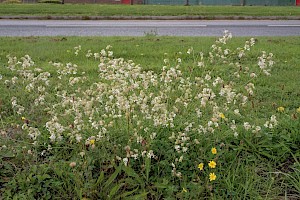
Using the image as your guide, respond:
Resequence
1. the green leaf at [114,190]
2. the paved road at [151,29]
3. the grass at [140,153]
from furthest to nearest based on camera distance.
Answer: the paved road at [151,29]
the grass at [140,153]
the green leaf at [114,190]

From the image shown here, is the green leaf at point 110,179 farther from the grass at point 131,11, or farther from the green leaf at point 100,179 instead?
the grass at point 131,11

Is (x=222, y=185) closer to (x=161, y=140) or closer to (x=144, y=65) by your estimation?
(x=161, y=140)

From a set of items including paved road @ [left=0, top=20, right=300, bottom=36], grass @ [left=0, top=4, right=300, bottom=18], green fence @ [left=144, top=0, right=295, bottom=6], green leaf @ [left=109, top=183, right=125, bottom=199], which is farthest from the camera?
green fence @ [left=144, top=0, right=295, bottom=6]

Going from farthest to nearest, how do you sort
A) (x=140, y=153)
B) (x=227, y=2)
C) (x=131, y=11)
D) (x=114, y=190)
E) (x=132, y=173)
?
(x=227, y=2)
(x=131, y=11)
(x=140, y=153)
(x=132, y=173)
(x=114, y=190)

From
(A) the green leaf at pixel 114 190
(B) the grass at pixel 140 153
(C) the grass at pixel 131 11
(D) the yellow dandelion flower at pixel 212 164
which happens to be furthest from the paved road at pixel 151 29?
(A) the green leaf at pixel 114 190

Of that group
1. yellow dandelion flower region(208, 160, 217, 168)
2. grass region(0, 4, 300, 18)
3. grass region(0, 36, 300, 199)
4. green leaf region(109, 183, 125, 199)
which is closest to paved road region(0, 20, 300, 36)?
grass region(0, 4, 300, 18)

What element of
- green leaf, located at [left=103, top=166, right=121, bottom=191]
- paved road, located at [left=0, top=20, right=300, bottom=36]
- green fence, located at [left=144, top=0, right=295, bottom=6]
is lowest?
green leaf, located at [left=103, top=166, right=121, bottom=191]

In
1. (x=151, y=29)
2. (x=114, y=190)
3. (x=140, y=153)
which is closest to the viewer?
(x=114, y=190)

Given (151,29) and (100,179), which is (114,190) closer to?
(100,179)

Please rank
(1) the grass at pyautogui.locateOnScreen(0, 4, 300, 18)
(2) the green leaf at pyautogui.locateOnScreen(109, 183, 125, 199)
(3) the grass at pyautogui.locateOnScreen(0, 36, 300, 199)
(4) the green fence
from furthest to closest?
1. (4) the green fence
2. (1) the grass at pyautogui.locateOnScreen(0, 4, 300, 18)
3. (3) the grass at pyautogui.locateOnScreen(0, 36, 300, 199)
4. (2) the green leaf at pyautogui.locateOnScreen(109, 183, 125, 199)

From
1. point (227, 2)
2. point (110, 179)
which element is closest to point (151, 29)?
point (110, 179)

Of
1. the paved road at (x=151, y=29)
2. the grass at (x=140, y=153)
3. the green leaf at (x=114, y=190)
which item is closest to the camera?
the green leaf at (x=114, y=190)

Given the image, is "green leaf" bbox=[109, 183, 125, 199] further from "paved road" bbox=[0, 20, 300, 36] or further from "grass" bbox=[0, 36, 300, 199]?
"paved road" bbox=[0, 20, 300, 36]

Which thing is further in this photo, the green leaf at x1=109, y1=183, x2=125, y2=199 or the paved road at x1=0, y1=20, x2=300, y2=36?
the paved road at x1=0, y1=20, x2=300, y2=36
